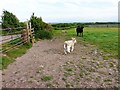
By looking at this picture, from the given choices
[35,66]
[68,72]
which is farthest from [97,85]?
[35,66]

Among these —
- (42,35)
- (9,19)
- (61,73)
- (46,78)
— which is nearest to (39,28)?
(42,35)

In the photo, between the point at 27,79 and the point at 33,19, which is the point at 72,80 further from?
the point at 33,19

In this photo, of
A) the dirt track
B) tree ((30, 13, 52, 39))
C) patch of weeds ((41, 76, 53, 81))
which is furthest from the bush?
patch of weeds ((41, 76, 53, 81))

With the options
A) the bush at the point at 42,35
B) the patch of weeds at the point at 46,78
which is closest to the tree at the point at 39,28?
the bush at the point at 42,35

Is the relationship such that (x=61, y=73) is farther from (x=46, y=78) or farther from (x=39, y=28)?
(x=39, y=28)

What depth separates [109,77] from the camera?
972 centimetres

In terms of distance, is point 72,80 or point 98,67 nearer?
point 72,80

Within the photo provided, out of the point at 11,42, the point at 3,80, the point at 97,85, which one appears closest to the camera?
the point at 97,85

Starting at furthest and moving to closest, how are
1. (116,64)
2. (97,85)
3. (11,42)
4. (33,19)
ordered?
A: (33,19)
(11,42)
(116,64)
(97,85)

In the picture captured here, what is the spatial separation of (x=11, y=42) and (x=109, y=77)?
29.5 ft

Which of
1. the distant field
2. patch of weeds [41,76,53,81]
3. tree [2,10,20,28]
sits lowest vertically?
patch of weeds [41,76,53,81]

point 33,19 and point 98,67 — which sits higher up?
point 33,19

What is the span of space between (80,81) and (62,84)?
0.68m

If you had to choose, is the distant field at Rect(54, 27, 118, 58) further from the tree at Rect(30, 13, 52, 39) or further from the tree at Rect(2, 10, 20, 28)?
the tree at Rect(2, 10, 20, 28)
